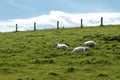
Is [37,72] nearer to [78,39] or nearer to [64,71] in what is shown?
[64,71]

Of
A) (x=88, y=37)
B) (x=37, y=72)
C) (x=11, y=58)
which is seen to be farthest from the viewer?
(x=88, y=37)

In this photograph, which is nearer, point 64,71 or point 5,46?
point 64,71

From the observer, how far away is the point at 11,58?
36.9 m

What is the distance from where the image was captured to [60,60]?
35469mm

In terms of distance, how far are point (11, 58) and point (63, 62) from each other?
512 centimetres

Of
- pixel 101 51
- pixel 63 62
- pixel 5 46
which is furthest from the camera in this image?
pixel 5 46

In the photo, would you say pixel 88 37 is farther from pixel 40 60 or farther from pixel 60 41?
pixel 40 60

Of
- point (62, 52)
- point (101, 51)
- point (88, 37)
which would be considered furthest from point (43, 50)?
point (88, 37)

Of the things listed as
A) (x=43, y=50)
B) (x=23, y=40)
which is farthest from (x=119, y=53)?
(x=23, y=40)

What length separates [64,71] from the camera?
30578 millimetres

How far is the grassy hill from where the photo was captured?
29.3 m

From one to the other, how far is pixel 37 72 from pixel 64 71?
1989 millimetres

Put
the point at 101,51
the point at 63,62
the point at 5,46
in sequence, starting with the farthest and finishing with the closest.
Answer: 1. the point at 5,46
2. the point at 101,51
3. the point at 63,62

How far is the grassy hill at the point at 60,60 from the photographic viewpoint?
2933 centimetres
